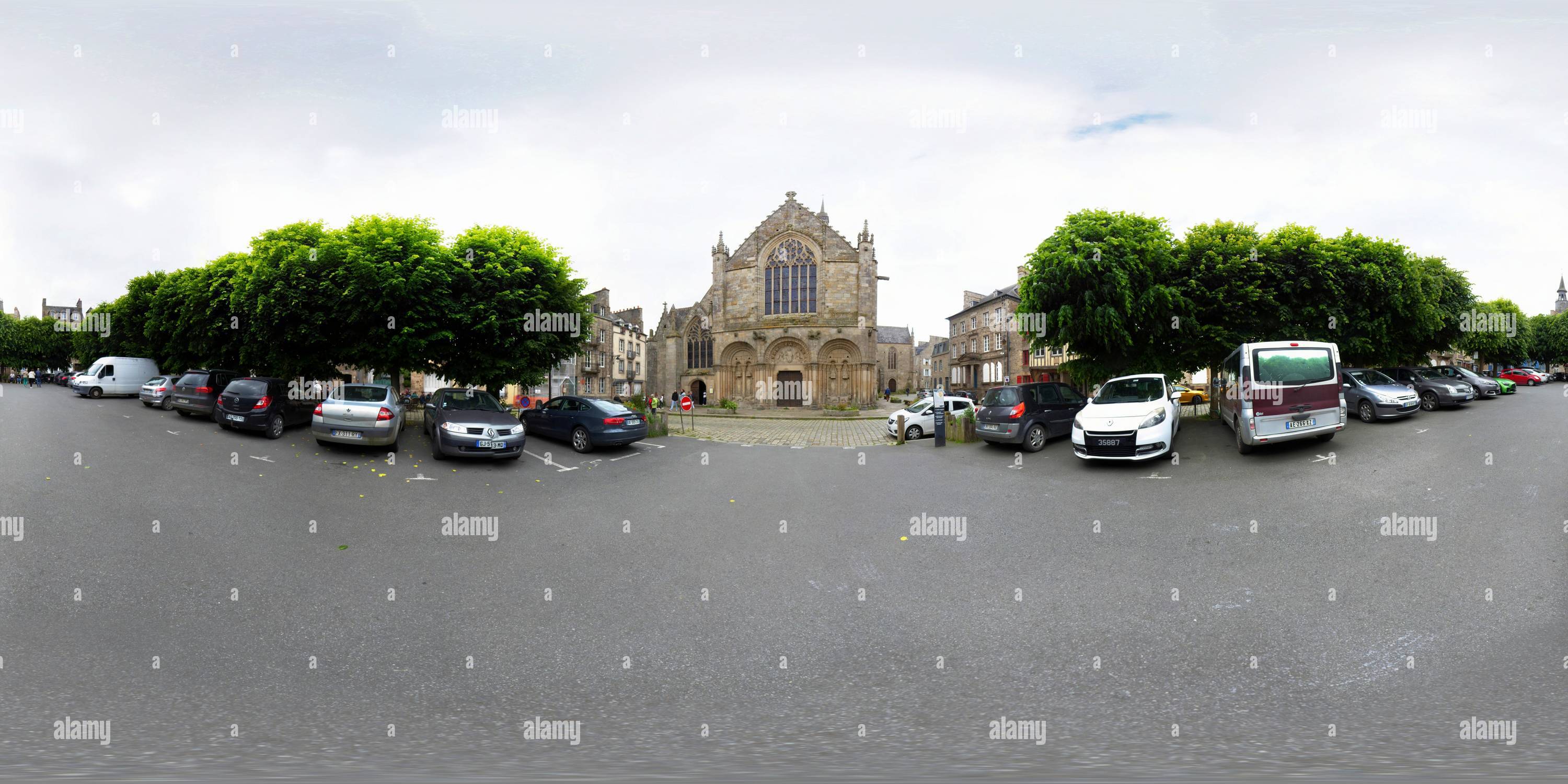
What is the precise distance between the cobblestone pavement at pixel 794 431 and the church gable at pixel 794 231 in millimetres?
14419

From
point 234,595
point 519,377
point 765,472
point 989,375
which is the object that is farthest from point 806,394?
point 234,595

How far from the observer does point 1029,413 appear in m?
15.4

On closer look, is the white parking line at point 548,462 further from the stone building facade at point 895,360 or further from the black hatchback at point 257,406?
the stone building facade at point 895,360

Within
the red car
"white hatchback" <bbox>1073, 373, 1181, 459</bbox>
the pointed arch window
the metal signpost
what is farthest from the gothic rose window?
the red car

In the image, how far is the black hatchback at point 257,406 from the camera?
1590 cm

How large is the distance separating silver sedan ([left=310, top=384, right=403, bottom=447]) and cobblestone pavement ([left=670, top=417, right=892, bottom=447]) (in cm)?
948

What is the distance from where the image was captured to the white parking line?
14.1 m

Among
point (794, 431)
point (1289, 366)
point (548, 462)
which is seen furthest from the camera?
point (794, 431)

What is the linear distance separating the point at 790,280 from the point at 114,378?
116 ft

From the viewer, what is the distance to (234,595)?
690 cm

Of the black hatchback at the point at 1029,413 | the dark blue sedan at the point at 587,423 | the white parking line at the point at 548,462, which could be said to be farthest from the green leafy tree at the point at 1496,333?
the white parking line at the point at 548,462

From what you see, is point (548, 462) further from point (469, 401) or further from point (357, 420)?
point (357, 420)

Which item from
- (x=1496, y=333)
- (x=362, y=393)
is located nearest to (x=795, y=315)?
(x=362, y=393)

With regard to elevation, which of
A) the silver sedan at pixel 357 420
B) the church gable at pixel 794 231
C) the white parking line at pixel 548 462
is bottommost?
the white parking line at pixel 548 462
